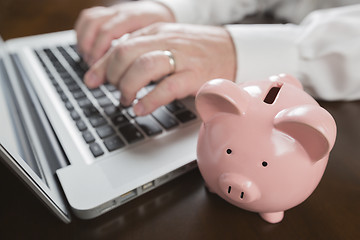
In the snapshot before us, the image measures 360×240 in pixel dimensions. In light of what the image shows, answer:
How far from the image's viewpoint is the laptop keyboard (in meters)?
0.36

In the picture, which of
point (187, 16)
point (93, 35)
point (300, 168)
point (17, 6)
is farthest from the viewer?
point (17, 6)

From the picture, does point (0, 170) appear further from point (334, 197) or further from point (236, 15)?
point (236, 15)

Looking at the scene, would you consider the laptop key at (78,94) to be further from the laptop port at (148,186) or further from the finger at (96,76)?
the laptop port at (148,186)

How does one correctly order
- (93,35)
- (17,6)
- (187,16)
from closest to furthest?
(93,35), (187,16), (17,6)

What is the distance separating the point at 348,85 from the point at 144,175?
33 cm

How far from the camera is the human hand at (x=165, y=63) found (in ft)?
1.25

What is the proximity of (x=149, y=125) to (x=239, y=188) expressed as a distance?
0.18m

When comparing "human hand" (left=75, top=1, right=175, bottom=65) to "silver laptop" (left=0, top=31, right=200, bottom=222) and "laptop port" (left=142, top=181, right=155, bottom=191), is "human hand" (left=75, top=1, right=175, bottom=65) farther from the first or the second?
"laptop port" (left=142, top=181, right=155, bottom=191)

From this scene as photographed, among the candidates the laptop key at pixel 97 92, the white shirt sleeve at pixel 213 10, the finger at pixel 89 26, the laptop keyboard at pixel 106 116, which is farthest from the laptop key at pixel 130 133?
the white shirt sleeve at pixel 213 10

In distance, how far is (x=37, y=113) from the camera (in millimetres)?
430

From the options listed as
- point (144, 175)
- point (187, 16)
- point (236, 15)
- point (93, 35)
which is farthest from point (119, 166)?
point (236, 15)

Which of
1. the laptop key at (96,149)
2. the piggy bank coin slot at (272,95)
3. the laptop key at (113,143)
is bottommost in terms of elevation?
the laptop key at (113,143)

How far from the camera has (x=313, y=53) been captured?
0.45 metres

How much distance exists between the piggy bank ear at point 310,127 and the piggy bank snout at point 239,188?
50 mm
